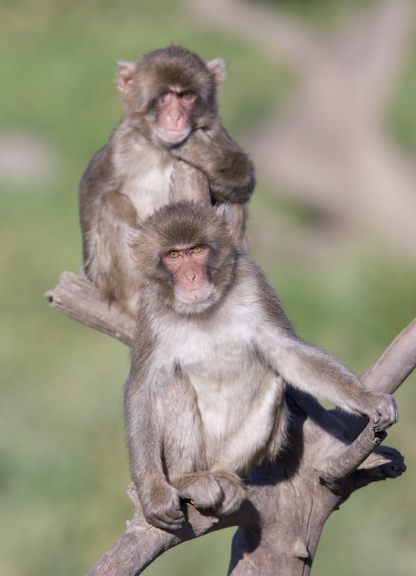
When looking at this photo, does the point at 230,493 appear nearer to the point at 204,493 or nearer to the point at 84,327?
the point at 204,493

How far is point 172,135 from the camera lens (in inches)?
245

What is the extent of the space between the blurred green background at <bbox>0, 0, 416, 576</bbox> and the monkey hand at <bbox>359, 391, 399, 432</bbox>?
139 inches

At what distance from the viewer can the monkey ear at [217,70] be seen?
6736 millimetres

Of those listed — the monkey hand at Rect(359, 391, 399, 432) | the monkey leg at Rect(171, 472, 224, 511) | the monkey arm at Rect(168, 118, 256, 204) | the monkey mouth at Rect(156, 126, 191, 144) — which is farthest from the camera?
the monkey mouth at Rect(156, 126, 191, 144)

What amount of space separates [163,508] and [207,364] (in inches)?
32.7

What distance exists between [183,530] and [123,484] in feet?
19.3

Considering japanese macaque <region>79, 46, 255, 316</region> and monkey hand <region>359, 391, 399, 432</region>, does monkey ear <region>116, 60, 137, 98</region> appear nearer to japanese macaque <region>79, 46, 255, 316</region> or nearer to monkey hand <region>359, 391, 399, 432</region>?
japanese macaque <region>79, 46, 255, 316</region>

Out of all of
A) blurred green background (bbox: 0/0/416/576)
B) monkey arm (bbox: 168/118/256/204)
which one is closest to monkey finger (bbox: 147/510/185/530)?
monkey arm (bbox: 168/118/256/204)

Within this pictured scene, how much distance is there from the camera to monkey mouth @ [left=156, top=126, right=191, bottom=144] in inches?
245

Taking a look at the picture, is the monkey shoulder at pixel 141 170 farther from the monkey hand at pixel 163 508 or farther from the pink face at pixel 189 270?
the monkey hand at pixel 163 508

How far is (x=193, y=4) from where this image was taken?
81.6 feet

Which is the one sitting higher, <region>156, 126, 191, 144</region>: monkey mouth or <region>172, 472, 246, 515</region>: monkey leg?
<region>156, 126, 191, 144</region>: monkey mouth

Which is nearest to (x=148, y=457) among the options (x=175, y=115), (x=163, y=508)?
(x=163, y=508)

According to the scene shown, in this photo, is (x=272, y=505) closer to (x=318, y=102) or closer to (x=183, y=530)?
(x=183, y=530)
